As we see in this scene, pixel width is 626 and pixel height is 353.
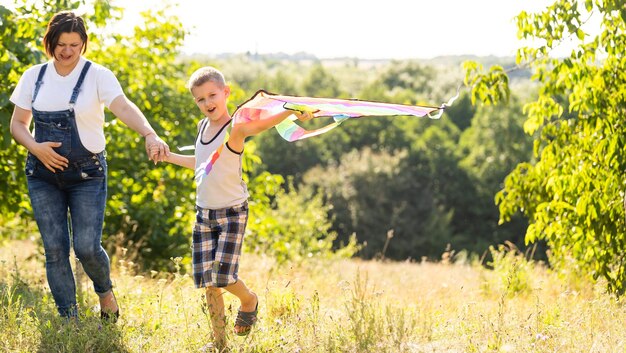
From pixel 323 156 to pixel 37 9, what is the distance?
4367 centimetres

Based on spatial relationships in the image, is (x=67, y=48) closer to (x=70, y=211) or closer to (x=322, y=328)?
(x=70, y=211)

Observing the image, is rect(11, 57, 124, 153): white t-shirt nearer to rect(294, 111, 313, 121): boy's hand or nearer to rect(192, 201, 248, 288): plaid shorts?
rect(192, 201, 248, 288): plaid shorts

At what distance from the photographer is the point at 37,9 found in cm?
841

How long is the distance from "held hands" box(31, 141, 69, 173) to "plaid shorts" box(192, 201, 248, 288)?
81 cm

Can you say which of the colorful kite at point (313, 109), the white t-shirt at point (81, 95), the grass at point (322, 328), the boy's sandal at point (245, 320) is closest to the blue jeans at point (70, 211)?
the white t-shirt at point (81, 95)

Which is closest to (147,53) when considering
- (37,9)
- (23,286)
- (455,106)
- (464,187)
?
(37,9)

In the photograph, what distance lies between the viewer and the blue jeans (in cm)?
467

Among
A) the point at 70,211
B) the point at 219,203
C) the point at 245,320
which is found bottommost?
the point at 245,320

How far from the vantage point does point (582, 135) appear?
6.97 m

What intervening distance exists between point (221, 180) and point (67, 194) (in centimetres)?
99

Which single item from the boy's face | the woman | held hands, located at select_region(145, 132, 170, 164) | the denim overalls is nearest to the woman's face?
the woman

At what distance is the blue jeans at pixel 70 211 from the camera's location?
467cm

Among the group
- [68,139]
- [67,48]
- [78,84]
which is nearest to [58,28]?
[67,48]

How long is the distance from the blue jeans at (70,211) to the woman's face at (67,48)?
569 millimetres
